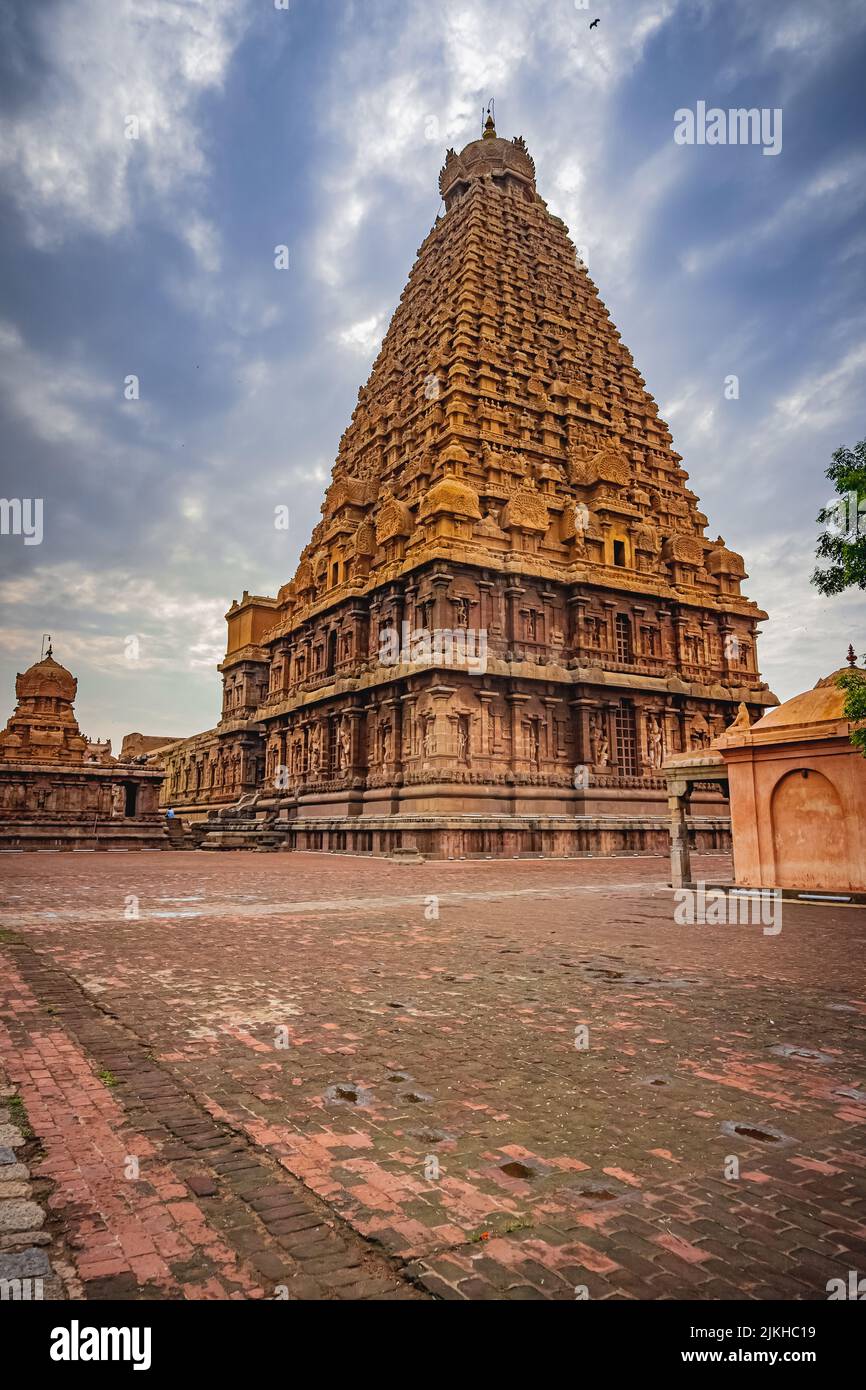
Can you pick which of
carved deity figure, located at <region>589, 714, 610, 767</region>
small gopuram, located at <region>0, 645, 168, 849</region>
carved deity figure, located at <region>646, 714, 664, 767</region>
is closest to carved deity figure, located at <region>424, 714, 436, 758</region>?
carved deity figure, located at <region>589, 714, 610, 767</region>

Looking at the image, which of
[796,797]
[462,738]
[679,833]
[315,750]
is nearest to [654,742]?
[462,738]

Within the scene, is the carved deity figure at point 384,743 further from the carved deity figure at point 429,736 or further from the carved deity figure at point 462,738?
the carved deity figure at point 462,738

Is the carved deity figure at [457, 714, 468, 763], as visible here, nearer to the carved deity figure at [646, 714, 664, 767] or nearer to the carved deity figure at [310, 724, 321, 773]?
the carved deity figure at [646, 714, 664, 767]

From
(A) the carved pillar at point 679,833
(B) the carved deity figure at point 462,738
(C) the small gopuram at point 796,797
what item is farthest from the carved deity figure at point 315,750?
(C) the small gopuram at point 796,797

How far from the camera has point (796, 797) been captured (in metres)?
14.4

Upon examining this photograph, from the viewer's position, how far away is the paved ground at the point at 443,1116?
8.63 ft

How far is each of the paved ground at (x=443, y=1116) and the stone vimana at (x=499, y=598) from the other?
20263 millimetres

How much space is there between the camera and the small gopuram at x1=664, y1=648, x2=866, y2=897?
528 inches

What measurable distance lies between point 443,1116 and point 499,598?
28.5 metres

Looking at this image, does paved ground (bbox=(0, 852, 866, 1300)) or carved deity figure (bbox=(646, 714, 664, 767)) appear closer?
paved ground (bbox=(0, 852, 866, 1300))

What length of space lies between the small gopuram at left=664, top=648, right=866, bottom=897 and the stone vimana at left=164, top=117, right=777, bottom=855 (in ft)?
43.3

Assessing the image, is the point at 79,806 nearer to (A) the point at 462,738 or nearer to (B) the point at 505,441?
(A) the point at 462,738
